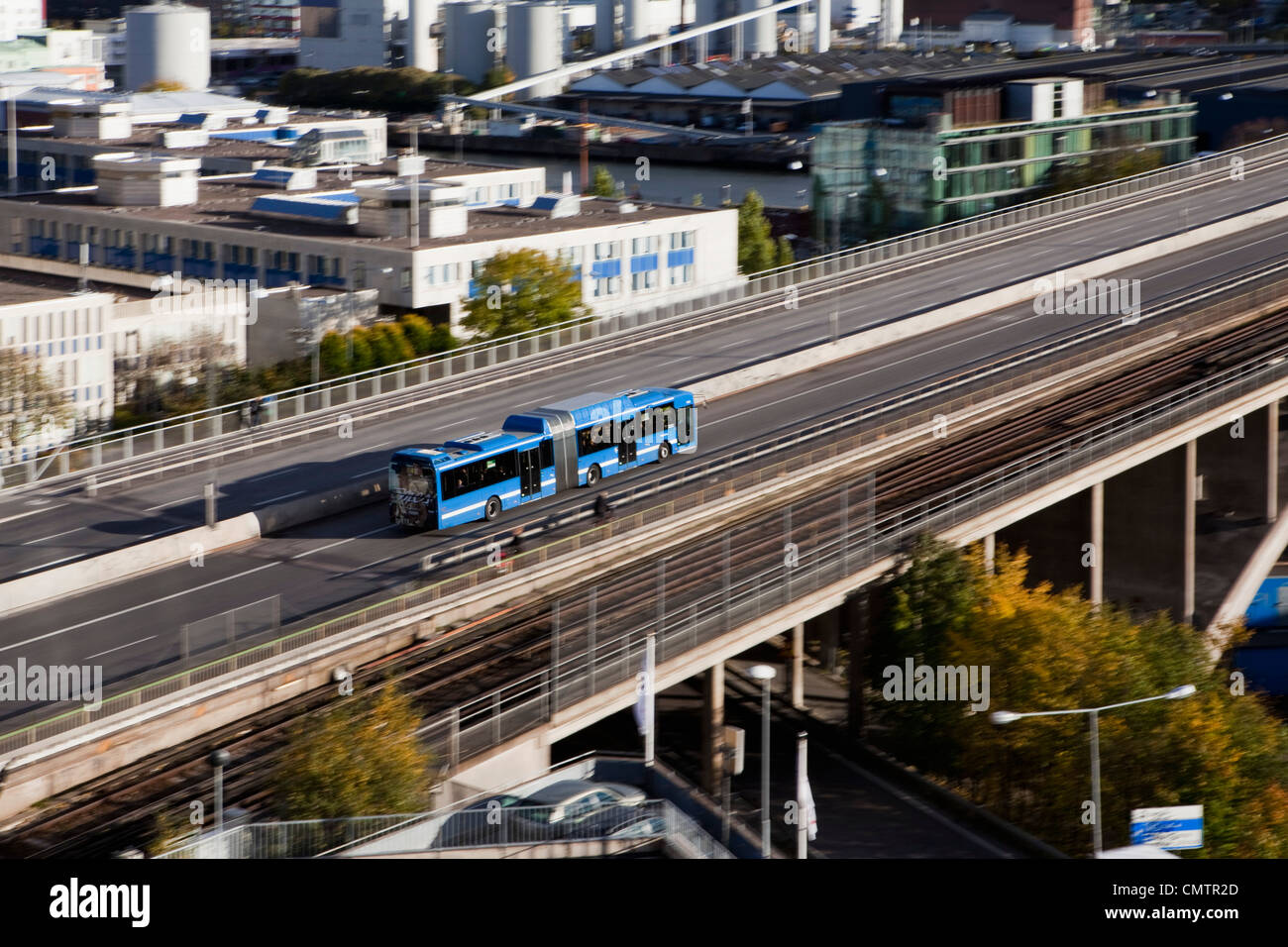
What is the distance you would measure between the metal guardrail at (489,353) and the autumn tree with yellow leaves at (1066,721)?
50.1ft

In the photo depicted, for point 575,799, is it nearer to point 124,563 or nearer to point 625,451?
point 124,563

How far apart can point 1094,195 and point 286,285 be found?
33.3m

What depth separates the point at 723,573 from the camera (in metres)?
29.7

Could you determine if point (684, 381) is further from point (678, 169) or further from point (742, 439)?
point (678, 169)

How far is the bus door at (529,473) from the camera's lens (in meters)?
33.0

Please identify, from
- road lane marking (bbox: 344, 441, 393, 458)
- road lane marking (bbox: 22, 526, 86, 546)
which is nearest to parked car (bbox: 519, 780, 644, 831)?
road lane marking (bbox: 22, 526, 86, 546)

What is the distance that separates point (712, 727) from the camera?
28609 millimetres

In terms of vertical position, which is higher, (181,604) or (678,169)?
(678,169)

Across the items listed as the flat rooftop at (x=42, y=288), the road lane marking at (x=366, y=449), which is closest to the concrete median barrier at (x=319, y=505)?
the road lane marking at (x=366, y=449)

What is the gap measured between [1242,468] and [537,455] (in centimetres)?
2409

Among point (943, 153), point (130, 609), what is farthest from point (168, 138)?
point (130, 609)

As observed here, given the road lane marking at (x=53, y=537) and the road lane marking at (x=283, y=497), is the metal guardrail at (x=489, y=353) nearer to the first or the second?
the road lane marking at (x=53, y=537)
